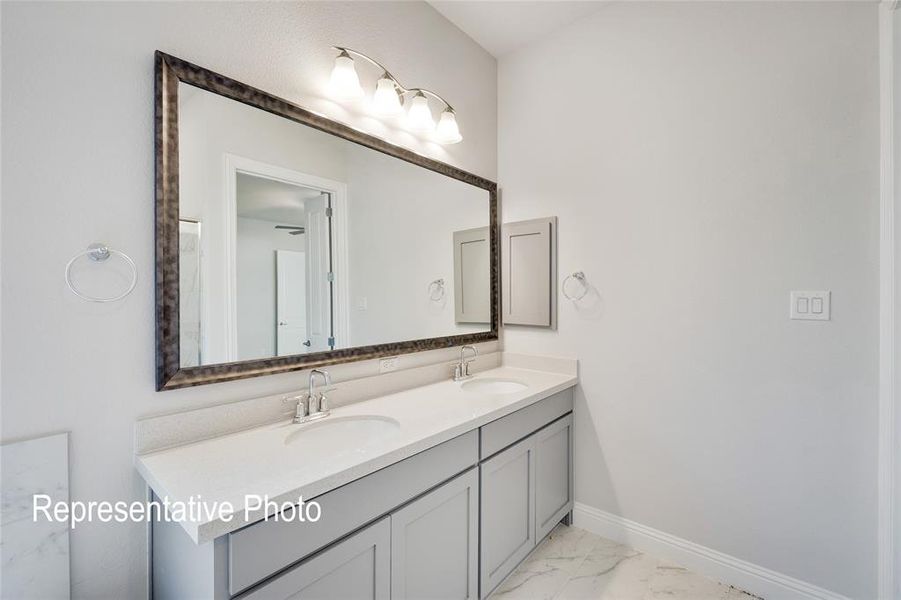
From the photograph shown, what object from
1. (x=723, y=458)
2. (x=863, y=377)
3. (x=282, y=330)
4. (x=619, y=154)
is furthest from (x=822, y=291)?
(x=282, y=330)

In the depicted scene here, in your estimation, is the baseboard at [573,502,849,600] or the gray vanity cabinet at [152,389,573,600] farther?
the baseboard at [573,502,849,600]

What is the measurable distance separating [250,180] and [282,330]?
1.75 ft

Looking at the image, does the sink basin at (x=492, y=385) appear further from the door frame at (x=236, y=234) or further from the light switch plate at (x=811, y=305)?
the light switch plate at (x=811, y=305)

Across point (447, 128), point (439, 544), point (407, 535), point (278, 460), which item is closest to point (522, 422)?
point (439, 544)

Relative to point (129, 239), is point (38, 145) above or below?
above

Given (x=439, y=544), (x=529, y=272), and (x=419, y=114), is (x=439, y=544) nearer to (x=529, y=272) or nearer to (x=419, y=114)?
(x=529, y=272)

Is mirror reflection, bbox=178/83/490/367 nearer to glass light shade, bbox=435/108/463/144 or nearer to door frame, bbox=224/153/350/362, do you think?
door frame, bbox=224/153/350/362

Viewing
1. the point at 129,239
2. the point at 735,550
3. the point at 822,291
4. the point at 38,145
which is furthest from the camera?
the point at 735,550

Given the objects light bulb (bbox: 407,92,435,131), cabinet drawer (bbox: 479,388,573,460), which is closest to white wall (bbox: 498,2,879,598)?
cabinet drawer (bbox: 479,388,573,460)

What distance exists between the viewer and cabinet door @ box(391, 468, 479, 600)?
1211 millimetres

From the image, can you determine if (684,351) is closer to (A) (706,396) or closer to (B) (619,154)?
(A) (706,396)

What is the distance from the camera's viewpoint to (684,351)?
183cm

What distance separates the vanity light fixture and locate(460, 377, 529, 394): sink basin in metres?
1.26

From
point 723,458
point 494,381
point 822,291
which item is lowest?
point 723,458
